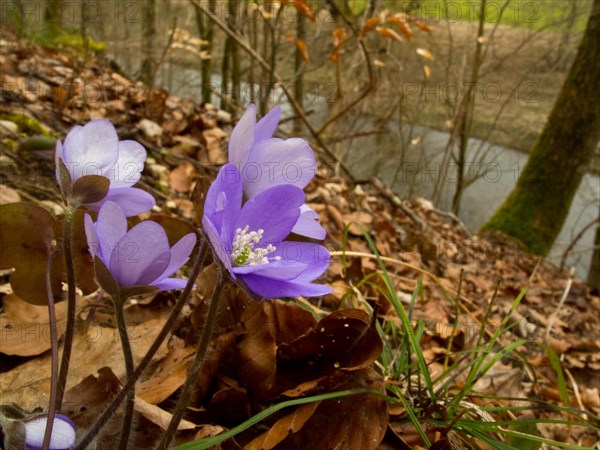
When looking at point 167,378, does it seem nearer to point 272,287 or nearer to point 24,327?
point 24,327

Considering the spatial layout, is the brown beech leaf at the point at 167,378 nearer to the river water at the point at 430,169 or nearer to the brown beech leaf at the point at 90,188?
the brown beech leaf at the point at 90,188

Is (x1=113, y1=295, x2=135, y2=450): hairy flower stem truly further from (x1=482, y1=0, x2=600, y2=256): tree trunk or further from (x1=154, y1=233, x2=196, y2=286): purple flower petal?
(x1=482, y1=0, x2=600, y2=256): tree trunk

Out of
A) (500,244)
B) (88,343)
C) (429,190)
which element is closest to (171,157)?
(88,343)

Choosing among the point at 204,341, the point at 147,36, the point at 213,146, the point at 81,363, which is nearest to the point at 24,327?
the point at 81,363

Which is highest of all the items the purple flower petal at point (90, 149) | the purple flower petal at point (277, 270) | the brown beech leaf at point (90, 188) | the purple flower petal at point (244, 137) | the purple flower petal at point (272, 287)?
the purple flower petal at point (244, 137)

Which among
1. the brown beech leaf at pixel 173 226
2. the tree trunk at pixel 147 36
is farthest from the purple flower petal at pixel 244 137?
the tree trunk at pixel 147 36

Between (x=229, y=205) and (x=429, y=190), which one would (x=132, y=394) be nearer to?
(x=229, y=205)
